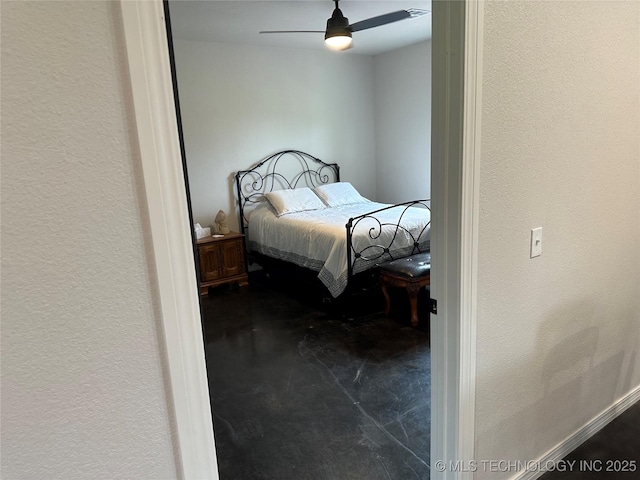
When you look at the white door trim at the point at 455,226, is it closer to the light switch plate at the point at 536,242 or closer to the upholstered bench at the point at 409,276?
the light switch plate at the point at 536,242

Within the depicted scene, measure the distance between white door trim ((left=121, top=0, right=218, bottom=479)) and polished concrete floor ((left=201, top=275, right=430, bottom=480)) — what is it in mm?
1205

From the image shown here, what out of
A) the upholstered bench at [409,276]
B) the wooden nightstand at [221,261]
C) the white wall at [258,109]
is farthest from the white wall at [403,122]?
the wooden nightstand at [221,261]

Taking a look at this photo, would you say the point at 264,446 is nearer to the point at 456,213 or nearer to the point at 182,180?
the point at 456,213

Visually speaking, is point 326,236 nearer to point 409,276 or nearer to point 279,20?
point 409,276

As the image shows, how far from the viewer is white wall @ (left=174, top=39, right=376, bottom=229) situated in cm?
471

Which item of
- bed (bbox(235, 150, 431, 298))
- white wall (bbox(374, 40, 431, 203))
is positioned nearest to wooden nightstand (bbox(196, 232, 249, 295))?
bed (bbox(235, 150, 431, 298))

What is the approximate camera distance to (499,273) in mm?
1554

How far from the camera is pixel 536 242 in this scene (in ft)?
5.41

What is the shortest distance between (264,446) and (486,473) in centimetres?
106

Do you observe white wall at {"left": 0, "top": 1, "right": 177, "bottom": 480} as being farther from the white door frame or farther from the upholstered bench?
the upholstered bench

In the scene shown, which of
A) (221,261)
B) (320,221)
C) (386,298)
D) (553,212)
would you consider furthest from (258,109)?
(553,212)

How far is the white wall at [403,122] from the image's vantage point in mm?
5297

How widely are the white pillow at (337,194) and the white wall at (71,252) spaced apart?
4.36 metres

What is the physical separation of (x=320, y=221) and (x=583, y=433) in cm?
277
